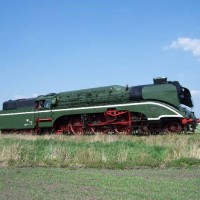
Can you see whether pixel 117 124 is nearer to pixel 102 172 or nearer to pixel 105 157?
pixel 105 157

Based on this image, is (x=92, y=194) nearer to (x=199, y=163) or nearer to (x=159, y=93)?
(x=199, y=163)

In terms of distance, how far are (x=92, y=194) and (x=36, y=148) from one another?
8845 millimetres

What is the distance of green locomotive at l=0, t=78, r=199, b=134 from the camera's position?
22562 mm

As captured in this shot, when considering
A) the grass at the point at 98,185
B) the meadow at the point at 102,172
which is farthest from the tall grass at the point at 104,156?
the grass at the point at 98,185

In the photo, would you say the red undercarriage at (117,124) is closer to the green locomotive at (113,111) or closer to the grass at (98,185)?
the green locomotive at (113,111)

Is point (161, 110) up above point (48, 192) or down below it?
above

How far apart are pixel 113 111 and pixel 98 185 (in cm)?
1577

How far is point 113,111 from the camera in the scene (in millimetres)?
24047

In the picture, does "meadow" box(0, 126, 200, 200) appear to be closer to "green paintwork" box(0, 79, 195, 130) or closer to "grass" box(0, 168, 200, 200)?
"grass" box(0, 168, 200, 200)

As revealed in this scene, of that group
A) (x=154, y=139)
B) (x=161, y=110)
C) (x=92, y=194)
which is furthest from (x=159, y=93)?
(x=92, y=194)

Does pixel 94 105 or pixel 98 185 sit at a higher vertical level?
pixel 94 105

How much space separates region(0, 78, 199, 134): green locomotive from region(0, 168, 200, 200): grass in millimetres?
12019

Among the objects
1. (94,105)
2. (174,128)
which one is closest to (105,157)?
(174,128)

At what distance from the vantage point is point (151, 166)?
479 inches
